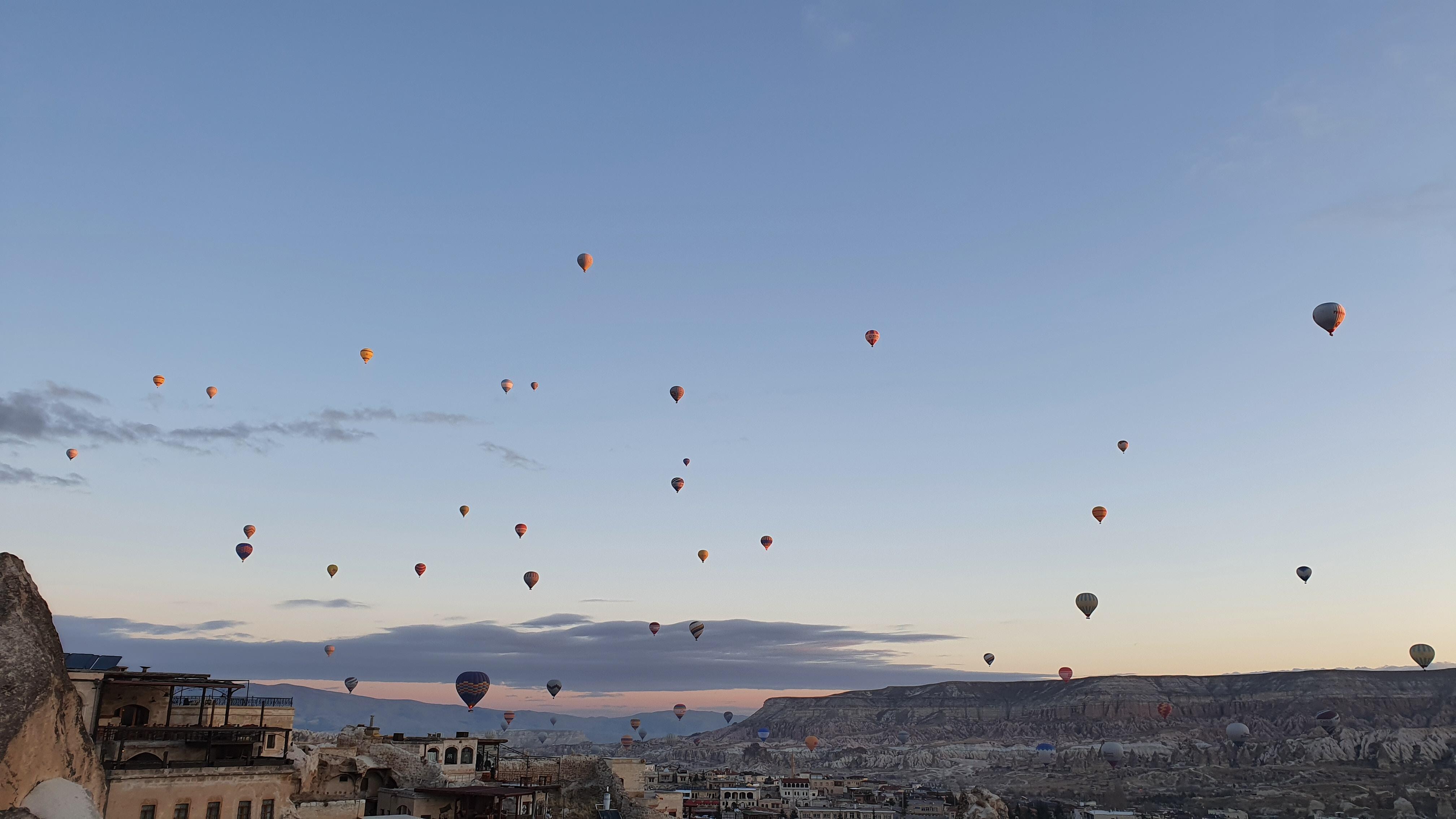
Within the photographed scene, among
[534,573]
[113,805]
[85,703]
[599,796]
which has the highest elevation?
[534,573]

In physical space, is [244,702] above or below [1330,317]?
below

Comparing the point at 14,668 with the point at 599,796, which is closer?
the point at 14,668

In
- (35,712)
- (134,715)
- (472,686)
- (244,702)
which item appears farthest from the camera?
(472,686)

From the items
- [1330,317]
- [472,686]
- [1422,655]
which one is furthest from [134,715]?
[1422,655]

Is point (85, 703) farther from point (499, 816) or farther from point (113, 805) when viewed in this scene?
point (499, 816)

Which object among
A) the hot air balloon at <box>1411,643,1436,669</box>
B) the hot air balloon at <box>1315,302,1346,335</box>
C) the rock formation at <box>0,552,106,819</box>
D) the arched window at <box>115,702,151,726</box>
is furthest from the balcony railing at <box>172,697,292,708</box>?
the hot air balloon at <box>1411,643,1436,669</box>

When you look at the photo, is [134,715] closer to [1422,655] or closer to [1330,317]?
[1330,317]

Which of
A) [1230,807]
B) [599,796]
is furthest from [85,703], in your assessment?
[1230,807]
